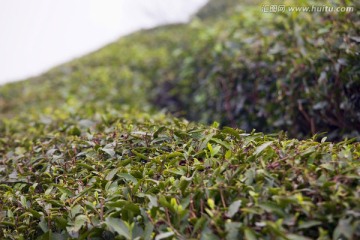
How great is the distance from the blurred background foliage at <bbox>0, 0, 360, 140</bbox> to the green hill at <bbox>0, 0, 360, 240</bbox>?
0.02 m

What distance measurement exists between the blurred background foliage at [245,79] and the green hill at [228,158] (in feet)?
0.05

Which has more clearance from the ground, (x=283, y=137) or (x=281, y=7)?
(x=281, y=7)

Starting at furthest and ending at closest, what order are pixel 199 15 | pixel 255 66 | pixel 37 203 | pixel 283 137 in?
pixel 199 15 < pixel 255 66 < pixel 283 137 < pixel 37 203

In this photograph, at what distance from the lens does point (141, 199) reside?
76.0 inches

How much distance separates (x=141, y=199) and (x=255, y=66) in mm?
2904

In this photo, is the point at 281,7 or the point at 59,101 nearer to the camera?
the point at 281,7

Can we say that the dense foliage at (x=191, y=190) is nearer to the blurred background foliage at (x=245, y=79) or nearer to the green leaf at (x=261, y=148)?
the green leaf at (x=261, y=148)

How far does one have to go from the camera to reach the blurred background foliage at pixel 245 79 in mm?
3463

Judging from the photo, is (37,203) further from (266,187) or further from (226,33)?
(226,33)

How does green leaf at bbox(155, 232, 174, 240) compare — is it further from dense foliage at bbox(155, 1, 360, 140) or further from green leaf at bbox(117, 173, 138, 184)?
dense foliage at bbox(155, 1, 360, 140)

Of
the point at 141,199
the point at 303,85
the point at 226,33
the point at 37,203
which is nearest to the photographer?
the point at 141,199

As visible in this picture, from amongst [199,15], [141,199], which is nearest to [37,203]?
[141,199]

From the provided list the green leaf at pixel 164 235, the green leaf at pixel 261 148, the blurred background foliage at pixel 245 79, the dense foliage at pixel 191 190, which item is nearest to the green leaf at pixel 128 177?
the dense foliage at pixel 191 190

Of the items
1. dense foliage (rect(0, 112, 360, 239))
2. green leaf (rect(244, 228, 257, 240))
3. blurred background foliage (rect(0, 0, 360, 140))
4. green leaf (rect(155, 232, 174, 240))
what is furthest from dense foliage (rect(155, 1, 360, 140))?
green leaf (rect(155, 232, 174, 240))
